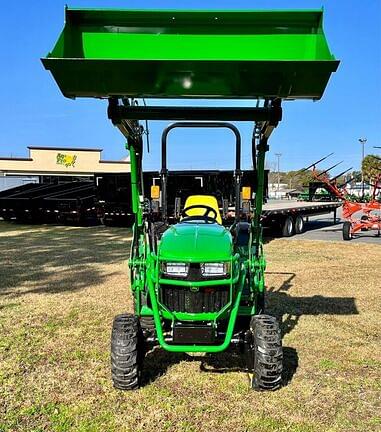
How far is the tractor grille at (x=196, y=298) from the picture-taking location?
3811mm

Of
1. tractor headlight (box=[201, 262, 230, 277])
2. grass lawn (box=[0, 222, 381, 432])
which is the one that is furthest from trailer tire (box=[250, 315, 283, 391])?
tractor headlight (box=[201, 262, 230, 277])

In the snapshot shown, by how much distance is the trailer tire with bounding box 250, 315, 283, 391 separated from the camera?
368cm

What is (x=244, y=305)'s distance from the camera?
14.5ft

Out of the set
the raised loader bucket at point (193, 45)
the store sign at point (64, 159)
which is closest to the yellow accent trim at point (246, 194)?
the raised loader bucket at point (193, 45)

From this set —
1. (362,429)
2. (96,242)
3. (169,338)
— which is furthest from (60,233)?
(362,429)

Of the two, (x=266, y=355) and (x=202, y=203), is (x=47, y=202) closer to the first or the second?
(x=202, y=203)

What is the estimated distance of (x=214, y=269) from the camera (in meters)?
3.79

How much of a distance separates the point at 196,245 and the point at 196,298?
397 millimetres

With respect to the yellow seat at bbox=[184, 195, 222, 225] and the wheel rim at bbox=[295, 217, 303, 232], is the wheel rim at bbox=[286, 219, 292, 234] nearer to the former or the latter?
the wheel rim at bbox=[295, 217, 303, 232]

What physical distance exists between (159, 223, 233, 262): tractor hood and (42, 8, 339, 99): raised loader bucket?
1147mm

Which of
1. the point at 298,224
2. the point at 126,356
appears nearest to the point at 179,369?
the point at 126,356

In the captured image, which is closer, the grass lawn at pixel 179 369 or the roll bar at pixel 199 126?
the grass lawn at pixel 179 369

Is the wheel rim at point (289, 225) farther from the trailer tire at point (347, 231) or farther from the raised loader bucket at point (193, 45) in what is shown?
the raised loader bucket at point (193, 45)

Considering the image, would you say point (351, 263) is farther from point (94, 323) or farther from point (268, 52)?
point (268, 52)
